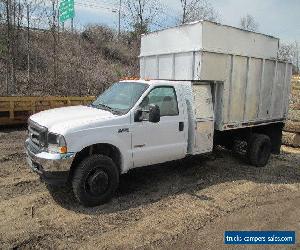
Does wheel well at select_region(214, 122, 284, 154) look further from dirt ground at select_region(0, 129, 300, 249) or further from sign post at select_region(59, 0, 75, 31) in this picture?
sign post at select_region(59, 0, 75, 31)

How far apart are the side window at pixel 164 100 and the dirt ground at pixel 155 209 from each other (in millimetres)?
1495

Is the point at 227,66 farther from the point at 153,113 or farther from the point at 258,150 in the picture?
the point at 153,113

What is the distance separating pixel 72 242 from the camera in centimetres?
471

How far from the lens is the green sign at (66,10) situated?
22.1 m

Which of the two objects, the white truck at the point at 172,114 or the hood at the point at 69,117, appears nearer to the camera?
the hood at the point at 69,117

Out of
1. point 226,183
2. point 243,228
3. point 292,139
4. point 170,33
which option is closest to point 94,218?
point 243,228

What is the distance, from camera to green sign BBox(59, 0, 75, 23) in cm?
2214

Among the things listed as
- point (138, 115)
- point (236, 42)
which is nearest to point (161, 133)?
point (138, 115)

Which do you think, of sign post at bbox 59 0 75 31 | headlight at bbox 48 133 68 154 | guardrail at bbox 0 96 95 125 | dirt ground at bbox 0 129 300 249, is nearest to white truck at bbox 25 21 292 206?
headlight at bbox 48 133 68 154

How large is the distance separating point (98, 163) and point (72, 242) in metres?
1.41

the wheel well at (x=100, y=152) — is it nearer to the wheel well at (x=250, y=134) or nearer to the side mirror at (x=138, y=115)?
the side mirror at (x=138, y=115)

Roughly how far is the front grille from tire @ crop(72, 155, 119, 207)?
2.26 ft

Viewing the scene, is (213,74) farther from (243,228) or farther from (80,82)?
(80,82)

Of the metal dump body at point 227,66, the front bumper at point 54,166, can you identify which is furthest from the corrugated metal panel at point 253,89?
the front bumper at point 54,166
